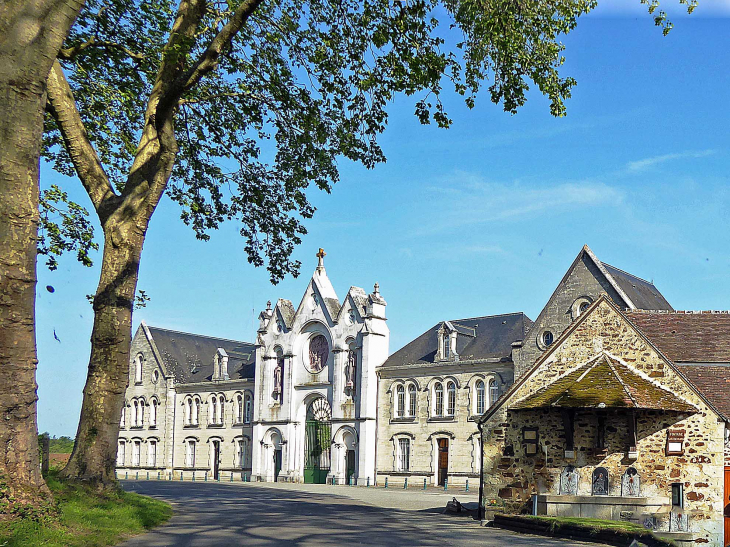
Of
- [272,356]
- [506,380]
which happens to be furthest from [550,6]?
[272,356]

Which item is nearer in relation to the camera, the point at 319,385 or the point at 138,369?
the point at 319,385

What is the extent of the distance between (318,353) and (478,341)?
37.8 feet

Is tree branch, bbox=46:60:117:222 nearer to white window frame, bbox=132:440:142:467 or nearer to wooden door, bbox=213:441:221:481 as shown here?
wooden door, bbox=213:441:221:481

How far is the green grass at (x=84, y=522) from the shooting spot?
30.4 ft

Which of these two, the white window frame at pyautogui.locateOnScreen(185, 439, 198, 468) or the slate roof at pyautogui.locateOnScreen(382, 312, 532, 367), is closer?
the slate roof at pyautogui.locateOnScreen(382, 312, 532, 367)

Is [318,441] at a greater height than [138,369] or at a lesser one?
lesser

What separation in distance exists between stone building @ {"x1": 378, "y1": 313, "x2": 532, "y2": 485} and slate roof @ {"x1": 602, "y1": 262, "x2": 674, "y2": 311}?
23.0ft

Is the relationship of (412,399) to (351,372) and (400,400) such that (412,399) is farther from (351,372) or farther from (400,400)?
(351,372)

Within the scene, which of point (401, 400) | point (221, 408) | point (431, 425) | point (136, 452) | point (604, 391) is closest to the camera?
point (604, 391)

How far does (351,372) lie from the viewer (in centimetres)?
5122

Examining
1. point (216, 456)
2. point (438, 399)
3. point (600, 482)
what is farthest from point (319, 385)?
point (600, 482)

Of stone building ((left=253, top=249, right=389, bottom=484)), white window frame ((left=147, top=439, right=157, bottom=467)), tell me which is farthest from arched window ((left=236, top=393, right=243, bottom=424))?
white window frame ((left=147, top=439, right=157, bottom=467))

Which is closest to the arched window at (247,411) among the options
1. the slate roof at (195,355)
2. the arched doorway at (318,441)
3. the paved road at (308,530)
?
the slate roof at (195,355)

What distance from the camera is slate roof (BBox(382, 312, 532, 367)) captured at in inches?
1818
